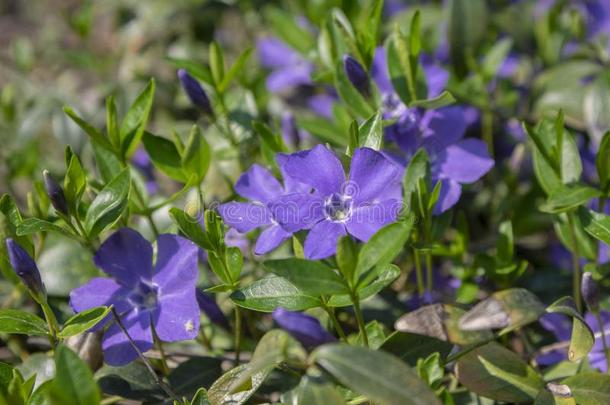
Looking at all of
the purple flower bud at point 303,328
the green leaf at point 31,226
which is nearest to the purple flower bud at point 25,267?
the green leaf at point 31,226

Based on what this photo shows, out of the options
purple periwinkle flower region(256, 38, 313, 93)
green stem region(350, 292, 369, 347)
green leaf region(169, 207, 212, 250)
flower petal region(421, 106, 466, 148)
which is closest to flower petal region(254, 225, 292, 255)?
→ green leaf region(169, 207, 212, 250)

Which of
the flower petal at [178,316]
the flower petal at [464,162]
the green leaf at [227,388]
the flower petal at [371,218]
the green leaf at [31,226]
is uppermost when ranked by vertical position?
the green leaf at [31,226]

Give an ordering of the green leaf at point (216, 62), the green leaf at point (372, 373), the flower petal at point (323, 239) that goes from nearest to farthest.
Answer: the green leaf at point (372, 373) → the flower petal at point (323, 239) → the green leaf at point (216, 62)

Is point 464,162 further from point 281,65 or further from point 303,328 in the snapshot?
point 281,65

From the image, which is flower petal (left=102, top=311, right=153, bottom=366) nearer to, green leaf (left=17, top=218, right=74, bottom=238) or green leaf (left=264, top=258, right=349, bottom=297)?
green leaf (left=17, top=218, right=74, bottom=238)

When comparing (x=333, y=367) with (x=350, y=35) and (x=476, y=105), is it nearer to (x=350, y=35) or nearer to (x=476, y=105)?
(x=350, y=35)

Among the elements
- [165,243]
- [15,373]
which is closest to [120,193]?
[165,243]

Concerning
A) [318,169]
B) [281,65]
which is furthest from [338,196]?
[281,65]

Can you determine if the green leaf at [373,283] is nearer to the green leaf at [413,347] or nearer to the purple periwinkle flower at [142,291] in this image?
the green leaf at [413,347]
